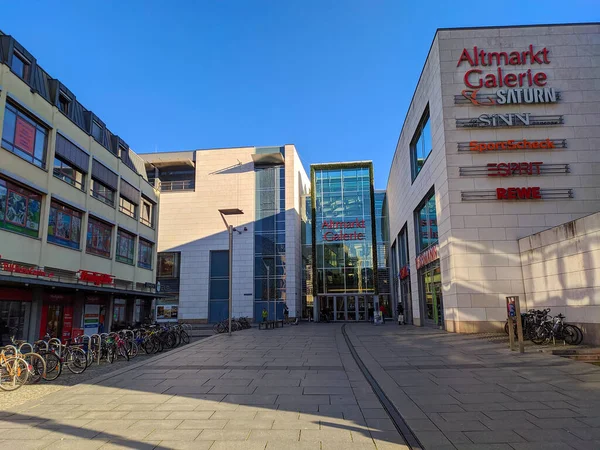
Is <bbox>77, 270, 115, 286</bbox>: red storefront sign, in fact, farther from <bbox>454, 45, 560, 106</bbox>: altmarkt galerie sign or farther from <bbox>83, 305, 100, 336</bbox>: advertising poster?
<bbox>454, 45, 560, 106</bbox>: altmarkt galerie sign

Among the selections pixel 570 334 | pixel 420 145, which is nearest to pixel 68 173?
pixel 420 145

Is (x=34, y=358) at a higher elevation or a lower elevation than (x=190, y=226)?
lower

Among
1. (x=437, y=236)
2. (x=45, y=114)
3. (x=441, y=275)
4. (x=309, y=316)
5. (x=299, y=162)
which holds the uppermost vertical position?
(x=299, y=162)

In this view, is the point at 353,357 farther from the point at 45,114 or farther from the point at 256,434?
the point at 45,114

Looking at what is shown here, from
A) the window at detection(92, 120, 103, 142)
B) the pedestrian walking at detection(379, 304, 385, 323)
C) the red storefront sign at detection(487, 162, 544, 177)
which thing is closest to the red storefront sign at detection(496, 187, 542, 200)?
the red storefront sign at detection(487, 162, 544, 177)

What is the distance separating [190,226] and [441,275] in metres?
31.6

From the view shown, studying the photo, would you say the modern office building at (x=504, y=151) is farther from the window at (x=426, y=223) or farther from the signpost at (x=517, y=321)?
the signpost at (x=517, y=321)

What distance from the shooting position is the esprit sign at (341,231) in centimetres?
4369

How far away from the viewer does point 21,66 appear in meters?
19.7

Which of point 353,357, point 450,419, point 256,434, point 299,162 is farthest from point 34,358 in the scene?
point 299,162

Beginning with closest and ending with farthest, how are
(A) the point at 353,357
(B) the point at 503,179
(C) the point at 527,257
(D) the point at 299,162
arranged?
(A) the point at 353,357 < (C) the point at 527,257 < (B) the point at 503,179 < (D) the point at 299,162

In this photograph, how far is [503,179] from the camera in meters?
19.3

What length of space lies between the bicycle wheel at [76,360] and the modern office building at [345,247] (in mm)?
31368

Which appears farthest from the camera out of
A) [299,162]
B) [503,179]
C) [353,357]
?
[299,162]
